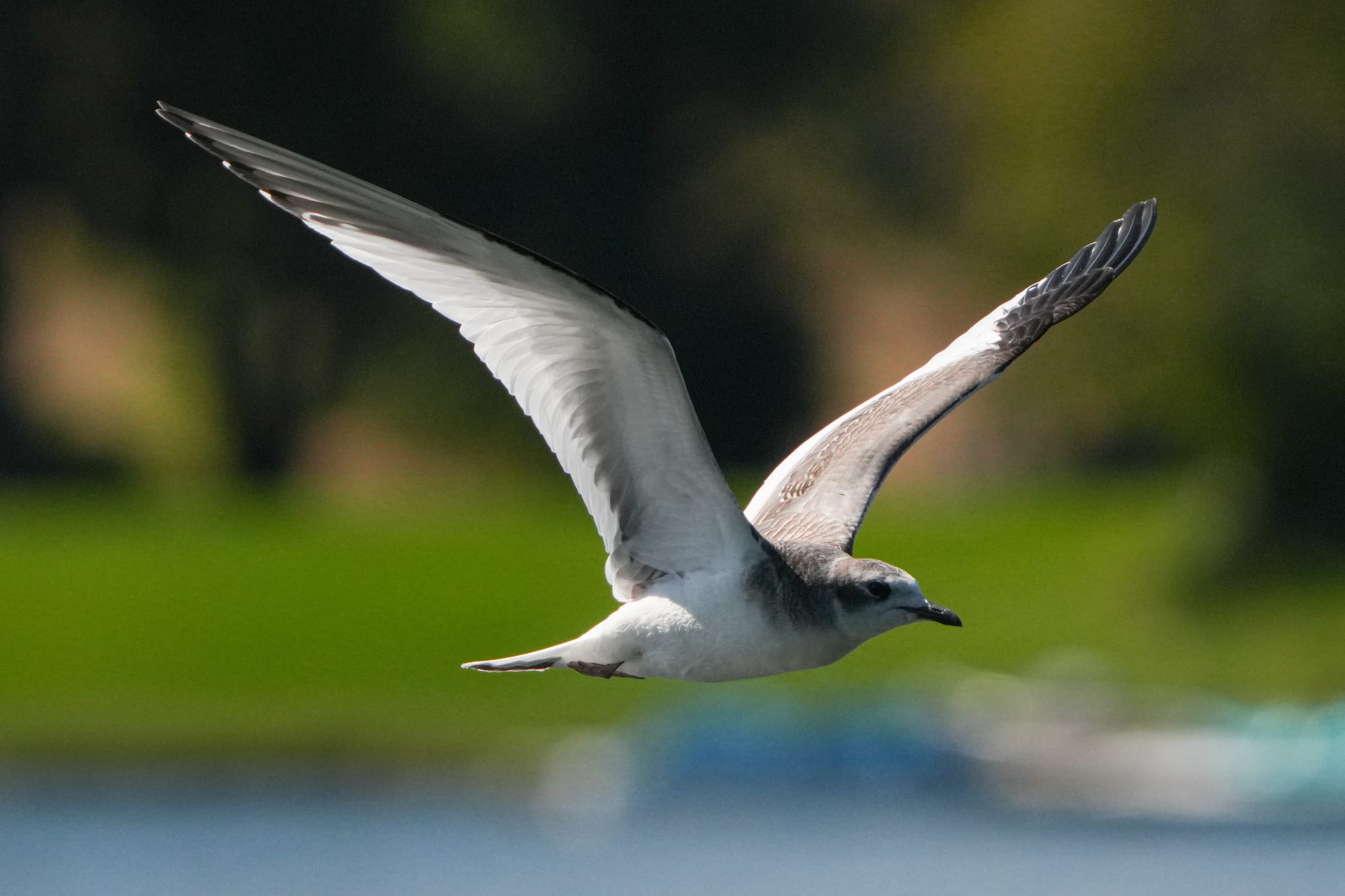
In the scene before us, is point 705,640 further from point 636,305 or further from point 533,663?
point 636,305

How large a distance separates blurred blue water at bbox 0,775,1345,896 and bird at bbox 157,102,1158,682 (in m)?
11.6

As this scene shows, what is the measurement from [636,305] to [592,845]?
22.8 ft

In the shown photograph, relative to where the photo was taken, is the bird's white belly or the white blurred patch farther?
the white blurred patch

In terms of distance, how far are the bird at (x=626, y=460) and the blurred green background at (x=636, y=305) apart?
13.3 metres

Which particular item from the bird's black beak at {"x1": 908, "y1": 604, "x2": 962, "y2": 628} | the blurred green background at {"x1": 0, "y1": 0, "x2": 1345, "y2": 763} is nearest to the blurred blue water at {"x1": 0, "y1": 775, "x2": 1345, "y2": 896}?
the blurred green background at {"x1": 0, "y1": 0, "x2": 1345, "y2": 763}

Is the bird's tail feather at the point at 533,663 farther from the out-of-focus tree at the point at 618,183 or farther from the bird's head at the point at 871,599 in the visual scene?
the out-of-focus tree at the point at 618,183

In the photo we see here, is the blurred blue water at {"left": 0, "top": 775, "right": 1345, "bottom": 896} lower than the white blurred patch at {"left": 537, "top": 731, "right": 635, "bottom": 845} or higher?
lower

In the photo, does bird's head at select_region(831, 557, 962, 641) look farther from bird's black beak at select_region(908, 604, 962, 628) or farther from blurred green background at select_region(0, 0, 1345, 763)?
blurred green background at select_region(0, 0, 1345, 763)

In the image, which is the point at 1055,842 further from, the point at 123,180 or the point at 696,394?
the point at 123,180

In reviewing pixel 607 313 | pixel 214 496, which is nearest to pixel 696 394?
pixel 214 496

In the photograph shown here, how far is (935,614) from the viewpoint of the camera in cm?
Result: 520

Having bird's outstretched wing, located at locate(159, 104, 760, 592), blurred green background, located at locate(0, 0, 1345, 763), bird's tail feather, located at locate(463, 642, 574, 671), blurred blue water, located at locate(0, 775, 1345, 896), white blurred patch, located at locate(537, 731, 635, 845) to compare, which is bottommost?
bird's tail feather, located at locate(463, 642, 574, 671)

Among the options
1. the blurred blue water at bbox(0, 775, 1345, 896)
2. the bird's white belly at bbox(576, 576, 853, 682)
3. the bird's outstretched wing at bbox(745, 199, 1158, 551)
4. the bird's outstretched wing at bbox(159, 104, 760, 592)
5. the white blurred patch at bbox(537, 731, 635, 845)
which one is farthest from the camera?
the white blurred patch at bbox(537, 731, 635, 845)

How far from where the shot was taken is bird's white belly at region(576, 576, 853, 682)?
5.03 m
